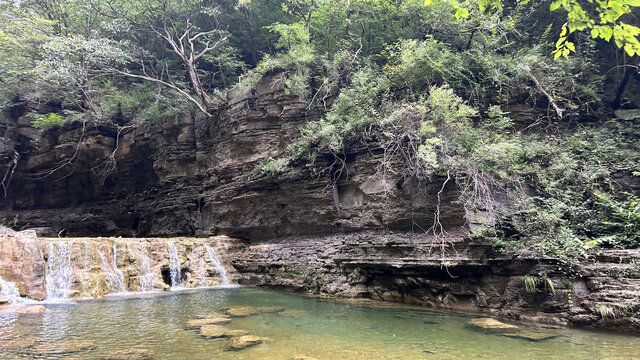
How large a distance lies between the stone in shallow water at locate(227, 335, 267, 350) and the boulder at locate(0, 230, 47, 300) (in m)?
6.77

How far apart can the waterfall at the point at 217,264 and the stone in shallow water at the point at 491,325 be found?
880cm

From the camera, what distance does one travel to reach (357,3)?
1427 cm

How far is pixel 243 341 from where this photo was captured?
17.1 feet

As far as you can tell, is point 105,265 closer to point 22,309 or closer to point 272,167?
point 22,309

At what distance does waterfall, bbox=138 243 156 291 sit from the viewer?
34.6 feet

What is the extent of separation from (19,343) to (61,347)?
28.7 inches

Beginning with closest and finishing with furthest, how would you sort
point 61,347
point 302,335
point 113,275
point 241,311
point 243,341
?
point 61,347 → point 243,341 → point 302,335 → point 241,311 → point 113,275

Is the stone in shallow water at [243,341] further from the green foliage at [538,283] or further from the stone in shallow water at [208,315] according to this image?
the green foliage at [538,283]

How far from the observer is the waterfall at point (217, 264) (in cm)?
1253

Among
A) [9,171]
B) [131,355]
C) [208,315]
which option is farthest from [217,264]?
[9,171]

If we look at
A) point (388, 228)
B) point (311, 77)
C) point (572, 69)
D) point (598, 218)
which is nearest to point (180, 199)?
point (311, 77)

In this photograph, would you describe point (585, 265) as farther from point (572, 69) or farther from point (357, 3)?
point (357, 3)

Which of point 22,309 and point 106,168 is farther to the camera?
point 106,168

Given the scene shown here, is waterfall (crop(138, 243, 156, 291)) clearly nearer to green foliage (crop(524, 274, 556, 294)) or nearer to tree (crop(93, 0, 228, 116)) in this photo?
tree (crop(93, 0, 228, 116))
